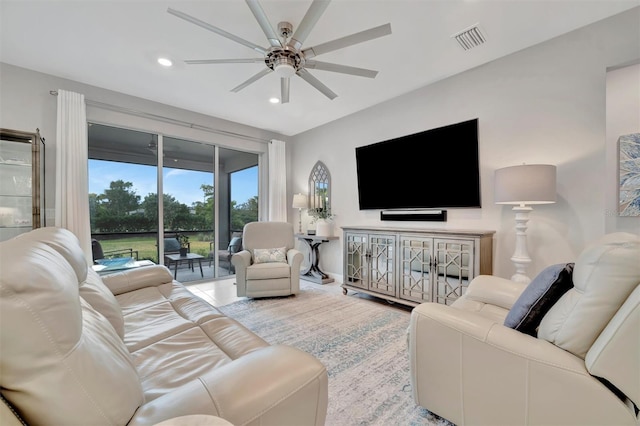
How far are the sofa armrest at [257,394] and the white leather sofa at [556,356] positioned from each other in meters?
0.70

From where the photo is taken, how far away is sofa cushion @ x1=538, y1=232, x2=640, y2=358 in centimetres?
94

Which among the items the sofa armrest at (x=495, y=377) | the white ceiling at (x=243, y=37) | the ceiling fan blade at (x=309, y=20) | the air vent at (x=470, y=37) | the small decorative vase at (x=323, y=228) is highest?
the white ceiling at (x=243, y=37)

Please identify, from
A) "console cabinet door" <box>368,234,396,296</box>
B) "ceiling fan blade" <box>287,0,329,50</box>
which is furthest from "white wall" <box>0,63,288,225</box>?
"console cabinet door" <box>368,234,396,296</box>

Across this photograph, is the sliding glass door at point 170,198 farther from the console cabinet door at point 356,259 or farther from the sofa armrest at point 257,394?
the sofa armrest at point 257,394

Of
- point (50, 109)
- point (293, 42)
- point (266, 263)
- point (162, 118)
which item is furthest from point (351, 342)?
point (50, 109)

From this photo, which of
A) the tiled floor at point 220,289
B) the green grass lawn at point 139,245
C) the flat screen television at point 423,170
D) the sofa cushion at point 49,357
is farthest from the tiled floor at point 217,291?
the sofa cushion at point 49,357

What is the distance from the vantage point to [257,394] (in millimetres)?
786

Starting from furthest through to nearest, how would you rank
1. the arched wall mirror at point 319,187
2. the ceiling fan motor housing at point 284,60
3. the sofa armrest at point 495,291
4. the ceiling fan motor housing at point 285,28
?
the arched wall mirror at point 319,187
the ceiling fan motor housing at point 285,28
the ceiling fan motor housing at point 284,60
the sofa armrest at point 495,291

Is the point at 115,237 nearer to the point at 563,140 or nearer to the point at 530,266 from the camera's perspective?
the point at 530,266

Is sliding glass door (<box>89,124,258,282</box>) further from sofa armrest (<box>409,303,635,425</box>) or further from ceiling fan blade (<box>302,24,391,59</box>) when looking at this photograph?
sofa armrest (<box>409,303,635,425</box>)

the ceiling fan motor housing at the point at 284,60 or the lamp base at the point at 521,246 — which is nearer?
the ceiling fan motor housing at the point at 284,60

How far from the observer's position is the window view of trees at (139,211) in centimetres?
352

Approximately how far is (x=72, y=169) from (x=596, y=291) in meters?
4.48

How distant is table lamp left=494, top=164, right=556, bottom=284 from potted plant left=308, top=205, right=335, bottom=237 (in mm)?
2472
